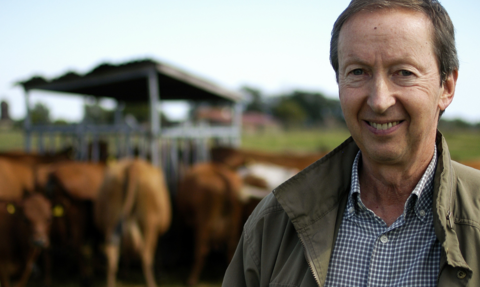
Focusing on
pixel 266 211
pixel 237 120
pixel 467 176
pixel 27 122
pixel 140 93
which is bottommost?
pixel 266 211

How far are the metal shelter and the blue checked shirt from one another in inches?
204

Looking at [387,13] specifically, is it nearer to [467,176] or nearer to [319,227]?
[467,176]

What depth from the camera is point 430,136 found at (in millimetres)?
1265

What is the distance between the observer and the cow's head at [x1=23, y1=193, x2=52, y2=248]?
4.70 meters

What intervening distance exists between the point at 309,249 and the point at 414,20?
30.7 inches

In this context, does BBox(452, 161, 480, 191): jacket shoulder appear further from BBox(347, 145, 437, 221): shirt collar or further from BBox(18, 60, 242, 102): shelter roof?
BBox(18, 60, 242, 102): shelter roof

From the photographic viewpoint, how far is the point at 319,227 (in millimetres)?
Result: 1257

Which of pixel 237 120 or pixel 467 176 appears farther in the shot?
pixel 237 120

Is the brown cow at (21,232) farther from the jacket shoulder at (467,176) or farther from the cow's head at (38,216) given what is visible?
the jacket shoulder at (467,176)

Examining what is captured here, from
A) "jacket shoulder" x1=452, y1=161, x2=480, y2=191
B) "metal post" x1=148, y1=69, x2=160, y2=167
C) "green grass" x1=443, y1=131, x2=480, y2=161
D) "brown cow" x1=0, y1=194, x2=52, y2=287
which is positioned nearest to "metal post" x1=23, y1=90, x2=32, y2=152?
"metal post" x1=148, y1=69, x2=160, y2=167

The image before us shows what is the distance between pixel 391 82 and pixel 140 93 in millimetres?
9223

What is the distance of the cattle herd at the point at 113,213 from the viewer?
4.95 m

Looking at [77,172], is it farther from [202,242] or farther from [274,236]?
[274,236]

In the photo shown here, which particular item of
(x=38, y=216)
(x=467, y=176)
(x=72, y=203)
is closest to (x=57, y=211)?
(x=72, y=203)
